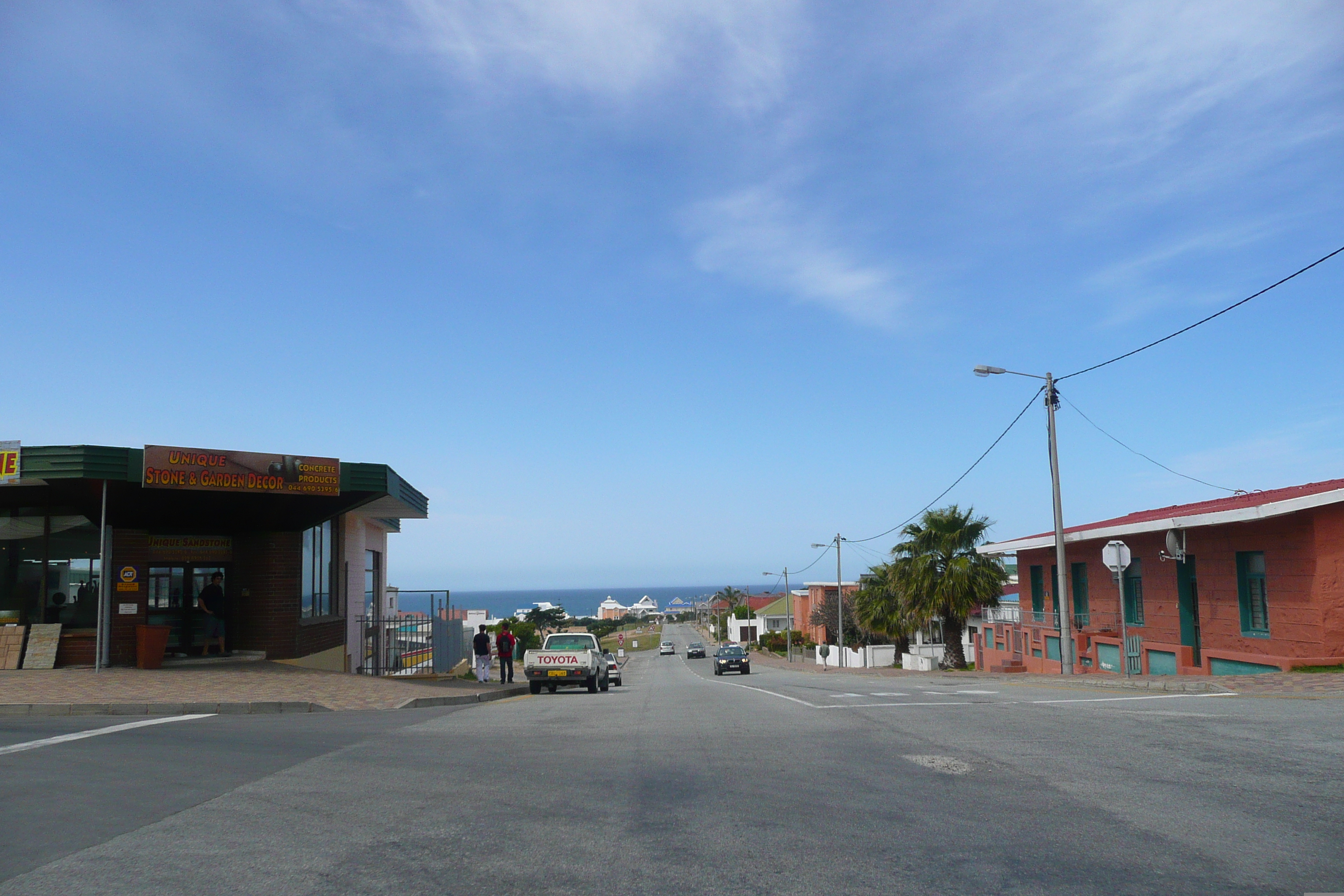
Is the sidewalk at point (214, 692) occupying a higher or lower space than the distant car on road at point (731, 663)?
higher

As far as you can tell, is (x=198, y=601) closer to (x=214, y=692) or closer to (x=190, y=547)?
(x=190, y=547)

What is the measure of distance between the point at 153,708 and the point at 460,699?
5504 mm

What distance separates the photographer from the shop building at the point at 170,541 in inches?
758

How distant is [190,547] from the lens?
22266 mm

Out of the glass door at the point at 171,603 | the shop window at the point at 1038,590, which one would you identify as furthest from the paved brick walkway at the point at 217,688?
the shop window at the point at 1038,590

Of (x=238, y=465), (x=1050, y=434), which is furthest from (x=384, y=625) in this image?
(x=1050, y=434)

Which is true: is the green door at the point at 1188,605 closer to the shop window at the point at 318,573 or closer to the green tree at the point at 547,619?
the shop window at the point at 318,573

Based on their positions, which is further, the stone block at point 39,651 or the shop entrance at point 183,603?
the shop entrance at point 183,603

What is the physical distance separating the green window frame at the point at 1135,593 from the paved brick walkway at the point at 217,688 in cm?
1880

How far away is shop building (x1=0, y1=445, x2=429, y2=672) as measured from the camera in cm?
1927

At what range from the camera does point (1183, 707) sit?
13.1 meters

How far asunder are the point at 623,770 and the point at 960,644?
34.4m

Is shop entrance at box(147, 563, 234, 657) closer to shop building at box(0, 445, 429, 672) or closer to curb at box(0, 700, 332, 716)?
shop building at box(0, 445, 429, 672)

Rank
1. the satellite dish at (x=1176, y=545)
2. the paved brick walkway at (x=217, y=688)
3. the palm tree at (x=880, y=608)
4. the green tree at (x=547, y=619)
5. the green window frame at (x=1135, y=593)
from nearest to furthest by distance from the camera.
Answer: the paved brick walkway at (x=217, y=688) → the satellite dish at (x=1176, y=545) → the green window frame at (x=1135, y=593) → the palm tree at (x=880, y=608) → the green tree at (x=547, y=619)
